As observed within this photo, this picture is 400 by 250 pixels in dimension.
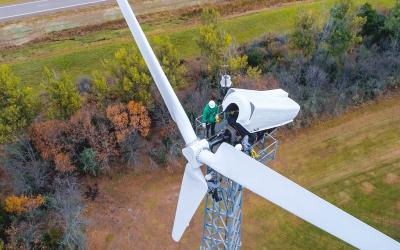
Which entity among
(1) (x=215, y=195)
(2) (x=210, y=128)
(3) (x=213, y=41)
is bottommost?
(1) (x=215, y=195)

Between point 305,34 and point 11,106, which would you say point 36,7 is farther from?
point 305,34

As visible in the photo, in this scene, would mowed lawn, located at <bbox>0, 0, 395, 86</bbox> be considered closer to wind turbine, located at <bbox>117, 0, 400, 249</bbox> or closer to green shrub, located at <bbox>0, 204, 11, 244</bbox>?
green shrub, located at <bbox>0, 204, 11, 244</bbox>

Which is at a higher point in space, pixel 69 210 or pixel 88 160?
pixel 88 160

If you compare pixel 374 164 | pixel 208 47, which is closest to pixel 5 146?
pixel 208 47

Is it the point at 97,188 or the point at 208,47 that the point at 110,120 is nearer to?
the point at 97,188

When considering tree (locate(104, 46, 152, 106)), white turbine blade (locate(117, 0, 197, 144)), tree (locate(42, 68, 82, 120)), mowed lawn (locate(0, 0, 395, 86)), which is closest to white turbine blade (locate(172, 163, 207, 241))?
white turbine blade (locate(117, 0, 197, 144))

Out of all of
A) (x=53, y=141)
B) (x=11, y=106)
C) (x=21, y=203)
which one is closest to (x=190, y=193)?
(x=21, y=203)
